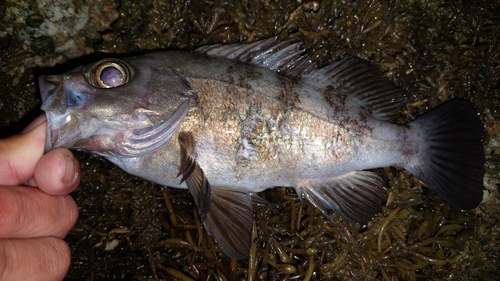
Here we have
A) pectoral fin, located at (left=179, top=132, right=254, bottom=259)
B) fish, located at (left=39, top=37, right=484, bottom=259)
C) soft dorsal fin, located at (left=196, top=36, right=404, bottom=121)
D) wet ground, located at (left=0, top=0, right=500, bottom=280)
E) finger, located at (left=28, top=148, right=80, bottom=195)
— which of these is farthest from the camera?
wet ground, located at (left=0, top=0, right=500, bottom=280)

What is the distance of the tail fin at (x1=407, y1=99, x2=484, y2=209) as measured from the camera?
2.33 metres

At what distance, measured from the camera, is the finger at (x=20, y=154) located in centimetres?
181

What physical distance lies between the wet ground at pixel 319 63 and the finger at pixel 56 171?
80cm

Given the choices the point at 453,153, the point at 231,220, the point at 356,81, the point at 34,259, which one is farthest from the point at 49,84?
the point at 453,153

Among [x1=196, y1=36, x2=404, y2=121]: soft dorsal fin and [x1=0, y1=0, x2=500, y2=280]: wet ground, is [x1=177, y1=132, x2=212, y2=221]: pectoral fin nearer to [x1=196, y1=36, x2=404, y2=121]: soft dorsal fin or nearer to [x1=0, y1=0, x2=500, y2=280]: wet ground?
[x1=0, y1=0, x2=500, y2=280]: wet ground

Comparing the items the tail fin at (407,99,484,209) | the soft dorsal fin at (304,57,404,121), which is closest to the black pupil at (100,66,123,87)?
the soft dorsal fin at (304,57,404,121)

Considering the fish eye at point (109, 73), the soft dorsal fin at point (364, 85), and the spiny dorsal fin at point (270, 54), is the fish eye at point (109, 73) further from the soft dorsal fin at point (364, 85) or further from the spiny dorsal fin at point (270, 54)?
the soft dorsal fin at point (364, 85)

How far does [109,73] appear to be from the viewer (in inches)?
78.5

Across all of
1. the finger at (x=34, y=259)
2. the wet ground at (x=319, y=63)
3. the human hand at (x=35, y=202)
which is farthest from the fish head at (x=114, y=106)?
→ the wet ground at (x=319, y=63)

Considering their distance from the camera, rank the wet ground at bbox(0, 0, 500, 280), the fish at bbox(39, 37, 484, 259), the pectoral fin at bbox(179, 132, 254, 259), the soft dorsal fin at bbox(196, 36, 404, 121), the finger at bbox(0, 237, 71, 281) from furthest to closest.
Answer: the wet ground at bbox(0, 0, 500, 280), the soft dorsal fin at bbox(196, 36, 404, 121), the pectoral fin at bbox(179, 132, 254, 259), the fish at bbox(39, 37, 484, 259), the finger at bbox(0, 237, 71, 281)

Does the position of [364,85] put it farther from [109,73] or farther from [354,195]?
[109,73]

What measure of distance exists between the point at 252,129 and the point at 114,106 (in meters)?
0.77

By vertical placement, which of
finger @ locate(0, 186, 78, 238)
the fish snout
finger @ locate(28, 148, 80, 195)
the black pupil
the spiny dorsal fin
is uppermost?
the spiny dorsal fin

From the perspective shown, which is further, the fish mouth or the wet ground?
the wet ground
